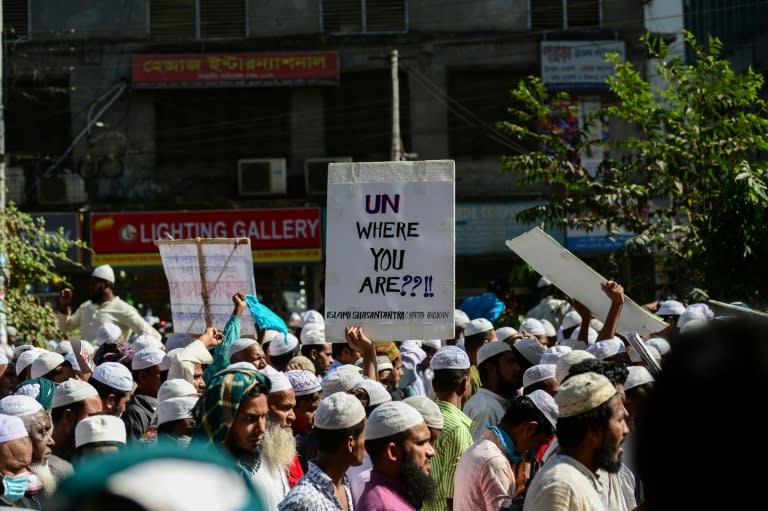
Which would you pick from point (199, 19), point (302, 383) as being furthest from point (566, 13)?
point (302, 383)

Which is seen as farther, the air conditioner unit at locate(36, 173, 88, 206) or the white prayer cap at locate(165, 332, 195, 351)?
the air conditioner unit at locate(36, 173, 88, 206)

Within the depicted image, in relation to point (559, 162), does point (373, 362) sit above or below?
below

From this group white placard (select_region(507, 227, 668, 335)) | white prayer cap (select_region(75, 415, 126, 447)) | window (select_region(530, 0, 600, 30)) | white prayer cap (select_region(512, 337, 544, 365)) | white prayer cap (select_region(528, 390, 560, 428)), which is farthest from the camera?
window (select_region(530, 0, 600, 30))

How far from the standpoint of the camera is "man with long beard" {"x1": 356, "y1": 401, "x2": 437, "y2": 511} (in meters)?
5.08

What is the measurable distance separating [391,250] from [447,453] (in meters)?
1.64

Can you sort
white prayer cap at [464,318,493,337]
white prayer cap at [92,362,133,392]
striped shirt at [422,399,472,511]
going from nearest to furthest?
striped shirt at [422,399,472,511] → white prayer cap at [92,362,133,392] → white prayer cap at [464,318,493,337]

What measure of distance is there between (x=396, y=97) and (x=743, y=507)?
24282mm

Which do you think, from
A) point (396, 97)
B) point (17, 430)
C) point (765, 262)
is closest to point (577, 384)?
point (17, 430)

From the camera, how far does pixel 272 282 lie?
90.6ft

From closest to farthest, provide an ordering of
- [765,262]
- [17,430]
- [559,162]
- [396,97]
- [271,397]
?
[17,430]
[271,397]
[765,262]
[559,162]
[396,97]

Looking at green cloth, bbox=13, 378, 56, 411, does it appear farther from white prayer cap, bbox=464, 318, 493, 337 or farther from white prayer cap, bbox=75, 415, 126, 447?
white prayer cap, bbox=464, 318, 493, 337

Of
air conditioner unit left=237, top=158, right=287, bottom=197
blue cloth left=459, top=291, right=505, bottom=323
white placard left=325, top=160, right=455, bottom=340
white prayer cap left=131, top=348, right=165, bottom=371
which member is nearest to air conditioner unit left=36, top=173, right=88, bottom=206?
air conditioner unit left=237, top=158, right=287, bottom=197

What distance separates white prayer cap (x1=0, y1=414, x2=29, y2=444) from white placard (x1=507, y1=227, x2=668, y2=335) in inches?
169

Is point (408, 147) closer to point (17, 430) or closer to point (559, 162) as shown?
point (559, 162)
